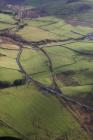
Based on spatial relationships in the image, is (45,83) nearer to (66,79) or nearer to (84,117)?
(66,79)

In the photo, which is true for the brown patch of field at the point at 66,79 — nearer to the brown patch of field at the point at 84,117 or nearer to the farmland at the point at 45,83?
the farmland at the point at 45,83

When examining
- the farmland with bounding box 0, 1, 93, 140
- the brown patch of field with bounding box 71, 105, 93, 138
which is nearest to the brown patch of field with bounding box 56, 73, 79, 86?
the farmland with bounding box 0, 1, 93, 140

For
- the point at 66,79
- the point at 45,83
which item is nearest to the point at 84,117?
the point at 45,83

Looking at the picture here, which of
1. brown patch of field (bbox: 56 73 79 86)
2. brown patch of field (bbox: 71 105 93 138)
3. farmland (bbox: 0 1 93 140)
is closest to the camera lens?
farmland (bbox: 0 1 93 140)

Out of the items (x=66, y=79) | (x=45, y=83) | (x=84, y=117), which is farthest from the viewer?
(x=66, y=79)

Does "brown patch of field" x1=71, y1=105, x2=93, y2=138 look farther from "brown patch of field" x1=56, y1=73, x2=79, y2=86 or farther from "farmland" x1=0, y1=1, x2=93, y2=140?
"brown patch of field" x1=56, y1=73, x2=79, y2=86

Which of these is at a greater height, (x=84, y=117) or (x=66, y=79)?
(x=66, y=79)

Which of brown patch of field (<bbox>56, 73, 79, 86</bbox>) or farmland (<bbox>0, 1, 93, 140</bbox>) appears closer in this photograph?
→ farmland (<bbox>0, 1, 93, 140</bbox>)

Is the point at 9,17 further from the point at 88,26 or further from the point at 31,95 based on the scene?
the point at 31,95

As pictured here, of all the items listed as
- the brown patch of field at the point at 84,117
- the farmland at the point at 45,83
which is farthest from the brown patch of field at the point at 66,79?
the brown patch of field at the point at 84,117
